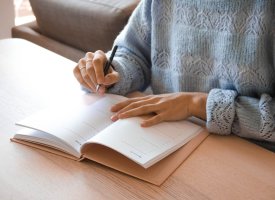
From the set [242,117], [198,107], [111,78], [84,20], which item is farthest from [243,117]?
[84,20]

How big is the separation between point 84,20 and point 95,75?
687 millimetres

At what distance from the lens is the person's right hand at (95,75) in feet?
2.98

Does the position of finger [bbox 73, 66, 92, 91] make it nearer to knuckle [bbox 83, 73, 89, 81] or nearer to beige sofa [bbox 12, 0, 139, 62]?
knuckle [bbox 83, 73, 89, 81]

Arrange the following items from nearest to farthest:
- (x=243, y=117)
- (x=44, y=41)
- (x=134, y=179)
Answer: (x=134, y=179) → (x=243, y=117) → (x=44, y=41)

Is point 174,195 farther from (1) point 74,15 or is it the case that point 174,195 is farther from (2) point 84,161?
(1) point 74,15

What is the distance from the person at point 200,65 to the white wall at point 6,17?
50.2 inches

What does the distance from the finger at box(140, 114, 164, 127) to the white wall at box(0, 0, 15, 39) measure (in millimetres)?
1620

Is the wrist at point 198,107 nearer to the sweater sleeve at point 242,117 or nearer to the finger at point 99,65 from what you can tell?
the sweater sleeve at point 242,117

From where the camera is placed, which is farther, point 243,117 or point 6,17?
point 6,17

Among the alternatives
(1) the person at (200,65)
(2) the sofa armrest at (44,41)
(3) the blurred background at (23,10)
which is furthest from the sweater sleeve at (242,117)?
(3) the blurred background at (23,10)

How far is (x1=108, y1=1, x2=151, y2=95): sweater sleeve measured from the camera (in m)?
1.00

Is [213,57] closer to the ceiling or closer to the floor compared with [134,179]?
closer to the ceiling

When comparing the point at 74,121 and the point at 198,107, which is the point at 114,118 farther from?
the point at 198,107

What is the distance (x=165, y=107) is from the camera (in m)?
0.81
